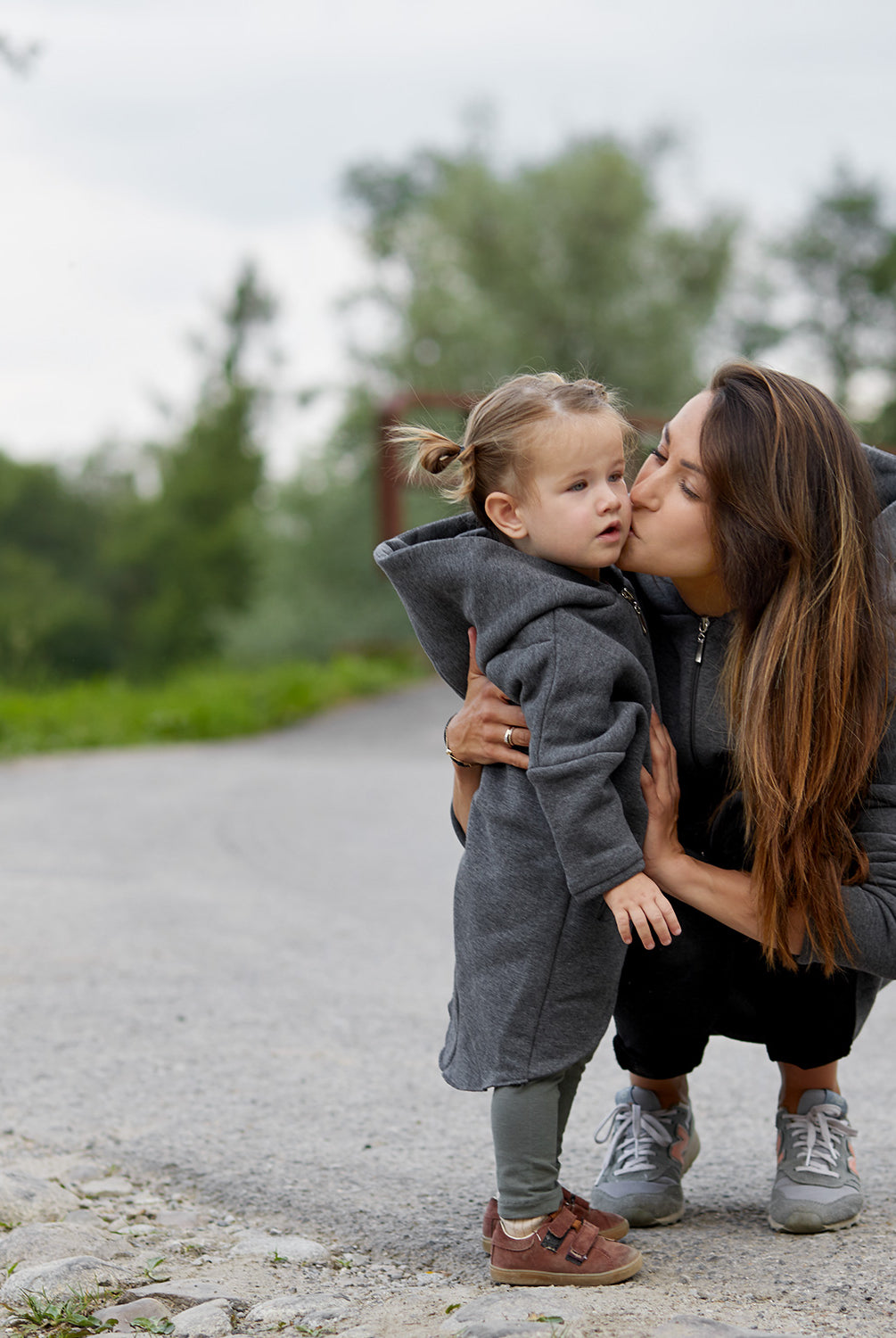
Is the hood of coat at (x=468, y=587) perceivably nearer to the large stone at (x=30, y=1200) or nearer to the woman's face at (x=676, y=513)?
the woman's face at (x=676, y=513)

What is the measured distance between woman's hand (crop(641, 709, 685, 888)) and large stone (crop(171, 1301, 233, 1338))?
77cm

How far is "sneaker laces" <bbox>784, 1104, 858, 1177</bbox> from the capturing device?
6.51 feet

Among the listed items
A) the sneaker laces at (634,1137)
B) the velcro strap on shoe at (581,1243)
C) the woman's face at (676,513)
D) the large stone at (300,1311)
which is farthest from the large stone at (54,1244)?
the woman's face at (676,513)

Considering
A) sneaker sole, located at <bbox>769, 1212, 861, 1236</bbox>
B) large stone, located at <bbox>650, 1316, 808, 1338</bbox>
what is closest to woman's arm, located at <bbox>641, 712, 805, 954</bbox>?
sneaker sole, located at <bbox>769, 1212, 861, 1236</bbox>

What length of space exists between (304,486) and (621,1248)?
1360 cm

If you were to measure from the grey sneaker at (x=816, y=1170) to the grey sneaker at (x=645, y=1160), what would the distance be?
0.14m

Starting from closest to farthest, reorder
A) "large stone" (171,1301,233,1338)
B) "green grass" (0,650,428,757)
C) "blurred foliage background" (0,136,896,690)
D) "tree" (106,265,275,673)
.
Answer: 1. "large stone" (171,1301,233,1338)
2. "green grass" (0,650,428,757)
3. "blurred foliage background" (0,136,896,690)
4. "tree" (106,265,275,673)

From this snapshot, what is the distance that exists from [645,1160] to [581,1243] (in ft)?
1.08

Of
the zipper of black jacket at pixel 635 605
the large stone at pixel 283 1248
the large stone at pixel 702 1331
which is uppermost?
the zipper of black jacket at pixel 635 605

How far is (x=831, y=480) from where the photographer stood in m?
1.81

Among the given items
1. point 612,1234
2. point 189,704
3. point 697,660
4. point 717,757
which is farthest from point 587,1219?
point 189,704

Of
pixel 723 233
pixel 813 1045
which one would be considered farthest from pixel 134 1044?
pixel 723 233

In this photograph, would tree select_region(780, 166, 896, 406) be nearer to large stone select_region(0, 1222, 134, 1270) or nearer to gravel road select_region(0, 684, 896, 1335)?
gravel road select_region(0, 684, 896, 1335)

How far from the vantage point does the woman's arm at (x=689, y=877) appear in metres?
1.83
